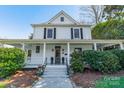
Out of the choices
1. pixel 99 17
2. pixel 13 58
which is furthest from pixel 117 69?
pixel 99 17

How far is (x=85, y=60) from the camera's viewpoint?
40.4 feet

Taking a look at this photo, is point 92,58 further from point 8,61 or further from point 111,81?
point 8,61

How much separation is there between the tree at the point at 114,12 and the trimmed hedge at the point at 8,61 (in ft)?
54.5

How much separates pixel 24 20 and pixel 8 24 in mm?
2737

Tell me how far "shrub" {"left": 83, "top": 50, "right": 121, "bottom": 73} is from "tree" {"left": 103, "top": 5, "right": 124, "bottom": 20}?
13.0 metres

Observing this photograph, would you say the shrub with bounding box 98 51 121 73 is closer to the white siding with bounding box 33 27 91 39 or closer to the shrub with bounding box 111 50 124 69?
the shrub with bounding box 111 50 124 69

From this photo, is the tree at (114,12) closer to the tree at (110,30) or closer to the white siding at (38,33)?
the tree at (110,30)

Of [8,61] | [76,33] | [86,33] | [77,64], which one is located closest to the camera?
[8,61]

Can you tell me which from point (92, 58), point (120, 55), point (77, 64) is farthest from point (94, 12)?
point (77, 64)

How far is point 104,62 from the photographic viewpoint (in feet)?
37.3

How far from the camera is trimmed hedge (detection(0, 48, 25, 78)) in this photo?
11.4 m

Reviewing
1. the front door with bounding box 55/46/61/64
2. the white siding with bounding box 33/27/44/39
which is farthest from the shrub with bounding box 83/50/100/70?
the white siding with bounding box 33/27/44/39

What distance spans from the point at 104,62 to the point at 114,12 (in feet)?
47.3

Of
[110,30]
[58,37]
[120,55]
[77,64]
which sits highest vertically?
[110,30]
